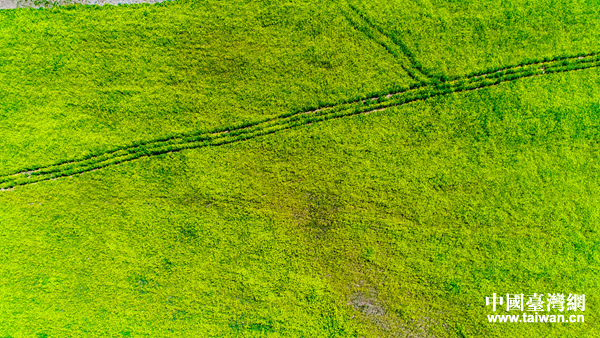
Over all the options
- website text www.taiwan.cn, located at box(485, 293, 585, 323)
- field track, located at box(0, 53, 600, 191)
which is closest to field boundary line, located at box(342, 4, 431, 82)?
field track, located at box(0, 53, 600, 191)

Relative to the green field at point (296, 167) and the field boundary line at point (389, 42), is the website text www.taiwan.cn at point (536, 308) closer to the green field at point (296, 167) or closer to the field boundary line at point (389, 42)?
the green field at point (296, 167)

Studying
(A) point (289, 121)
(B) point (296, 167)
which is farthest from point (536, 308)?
(A) point (289, 121)

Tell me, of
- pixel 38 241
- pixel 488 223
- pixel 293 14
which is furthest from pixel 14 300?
pixel 488 223

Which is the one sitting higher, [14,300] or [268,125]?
[268,125]

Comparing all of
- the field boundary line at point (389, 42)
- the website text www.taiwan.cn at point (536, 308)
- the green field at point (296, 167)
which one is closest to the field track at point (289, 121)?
the green field at point (296, 167)

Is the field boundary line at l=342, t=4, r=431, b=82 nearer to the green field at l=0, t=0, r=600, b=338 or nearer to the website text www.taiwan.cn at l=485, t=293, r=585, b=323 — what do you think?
the green field at l=0, t=0, r=600, b=338

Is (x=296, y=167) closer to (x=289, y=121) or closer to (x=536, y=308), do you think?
(x=289, y=121)

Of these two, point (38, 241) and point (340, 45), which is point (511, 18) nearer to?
point (340, 45)
